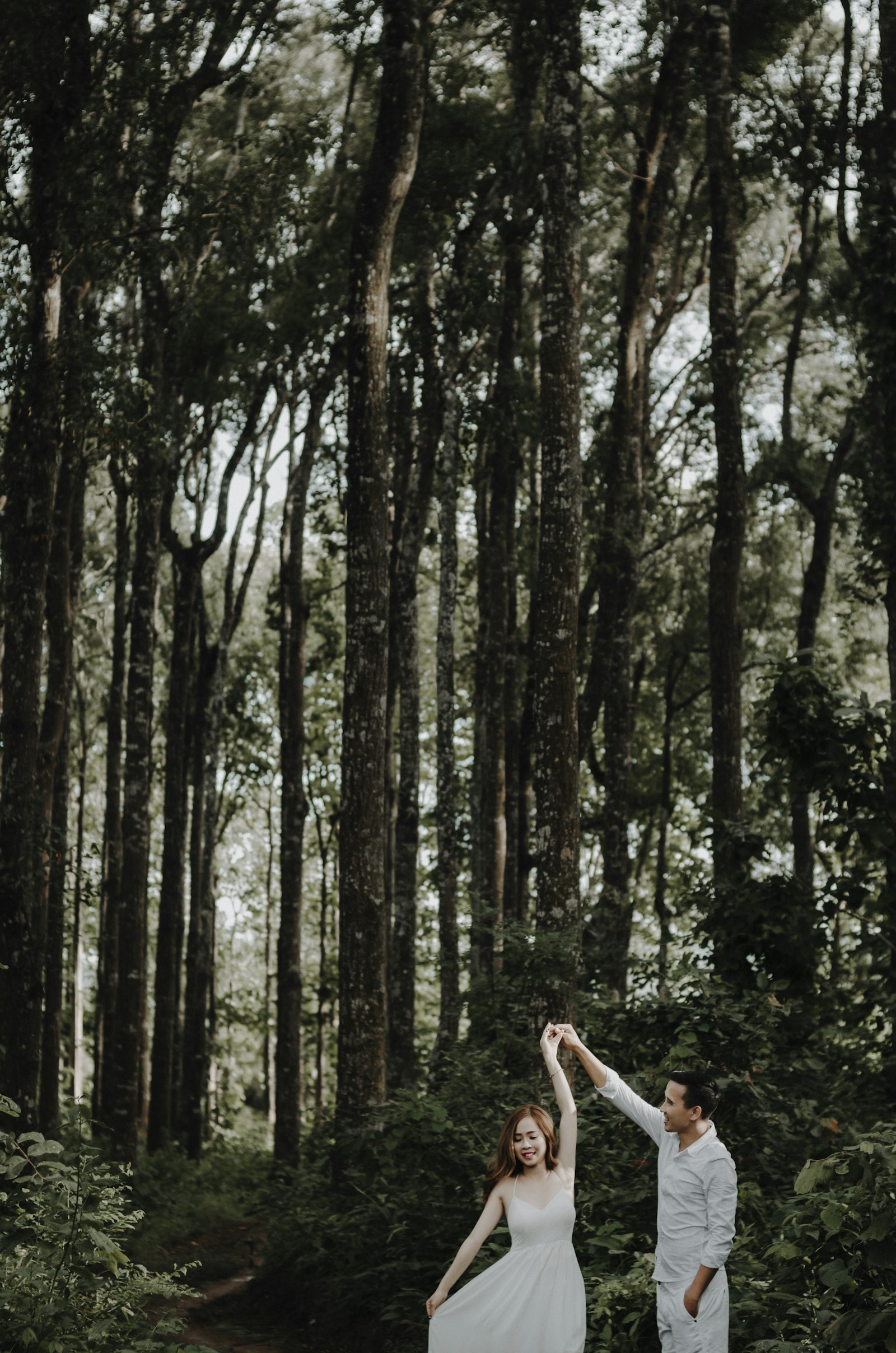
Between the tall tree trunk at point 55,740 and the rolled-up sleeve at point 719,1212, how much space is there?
8.78 metres

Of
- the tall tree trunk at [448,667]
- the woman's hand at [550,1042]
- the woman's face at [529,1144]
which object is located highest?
the tall tree trunk at [448,667]

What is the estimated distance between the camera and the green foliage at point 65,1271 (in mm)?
5848

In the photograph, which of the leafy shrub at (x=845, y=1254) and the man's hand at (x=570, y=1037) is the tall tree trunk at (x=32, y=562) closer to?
the man's hand at (x=570, y=1037)

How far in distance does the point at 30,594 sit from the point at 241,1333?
664 centimetres

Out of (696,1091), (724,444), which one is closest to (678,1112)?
(696,1091)

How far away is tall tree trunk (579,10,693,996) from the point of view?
16234 millimetres

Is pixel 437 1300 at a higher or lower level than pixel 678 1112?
lower

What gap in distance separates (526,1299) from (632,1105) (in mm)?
957

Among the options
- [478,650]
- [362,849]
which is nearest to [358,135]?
[478,650]

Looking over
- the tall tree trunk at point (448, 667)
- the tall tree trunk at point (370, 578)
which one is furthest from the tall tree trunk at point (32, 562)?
the tall tree trunk at point (448, 667)

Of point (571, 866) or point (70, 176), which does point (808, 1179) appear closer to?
point (571, 866)

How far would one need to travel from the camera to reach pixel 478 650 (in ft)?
60.8

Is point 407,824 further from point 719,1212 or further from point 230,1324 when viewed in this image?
point 719,1212

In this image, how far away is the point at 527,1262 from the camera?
220 inches
